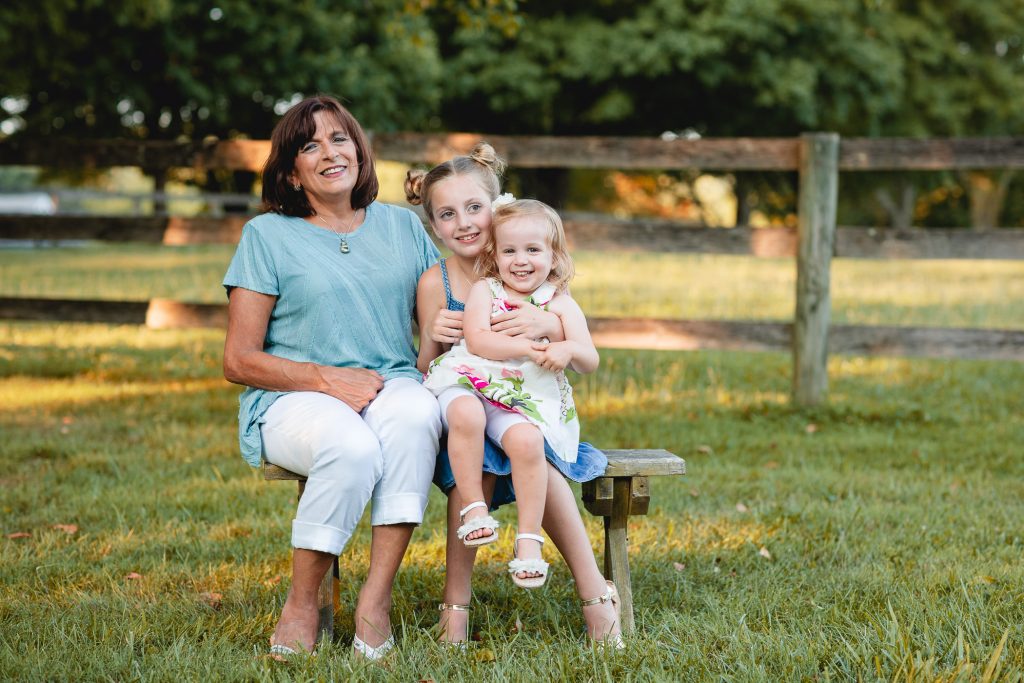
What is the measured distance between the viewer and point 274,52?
1798cm

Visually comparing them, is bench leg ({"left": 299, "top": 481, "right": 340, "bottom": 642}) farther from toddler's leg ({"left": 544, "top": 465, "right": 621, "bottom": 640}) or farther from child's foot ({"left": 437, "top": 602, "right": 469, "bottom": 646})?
toddler's leg ({"left": 544, "top": 465, "right": 621, "bottom": 640})

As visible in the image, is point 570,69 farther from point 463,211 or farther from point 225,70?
point 463,211

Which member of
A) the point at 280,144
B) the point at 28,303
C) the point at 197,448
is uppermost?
the point at 280,144

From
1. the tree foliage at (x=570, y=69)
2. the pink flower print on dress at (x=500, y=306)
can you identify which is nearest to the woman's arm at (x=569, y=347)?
the pink flower print on dress at (x=500, y=306)

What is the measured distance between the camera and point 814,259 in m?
6.73

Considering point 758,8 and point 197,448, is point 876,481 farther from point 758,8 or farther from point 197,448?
point 758,8

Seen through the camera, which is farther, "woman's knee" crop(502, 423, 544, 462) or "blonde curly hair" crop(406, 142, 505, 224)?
"blonde curly hair" crop(406, 142, 505, 224)

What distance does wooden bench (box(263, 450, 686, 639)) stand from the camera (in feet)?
10.6

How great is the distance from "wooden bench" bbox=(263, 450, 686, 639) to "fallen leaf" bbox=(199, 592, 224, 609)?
0.46m

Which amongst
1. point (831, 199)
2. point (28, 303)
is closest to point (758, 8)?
point (831, 199)

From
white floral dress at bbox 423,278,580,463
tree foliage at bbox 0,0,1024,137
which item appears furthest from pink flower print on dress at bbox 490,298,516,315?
tree foliage at bbox 0,0,1024,137

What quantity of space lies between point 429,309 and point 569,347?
56 centimetres

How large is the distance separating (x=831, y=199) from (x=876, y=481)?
2.22 metres

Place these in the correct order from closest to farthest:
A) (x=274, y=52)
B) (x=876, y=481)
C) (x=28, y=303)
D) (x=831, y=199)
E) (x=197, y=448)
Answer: (x=876, y=481)
(x=197, y=448)
(x=831, y=199)
(x=28, y=303)
(x=274, y=52)
